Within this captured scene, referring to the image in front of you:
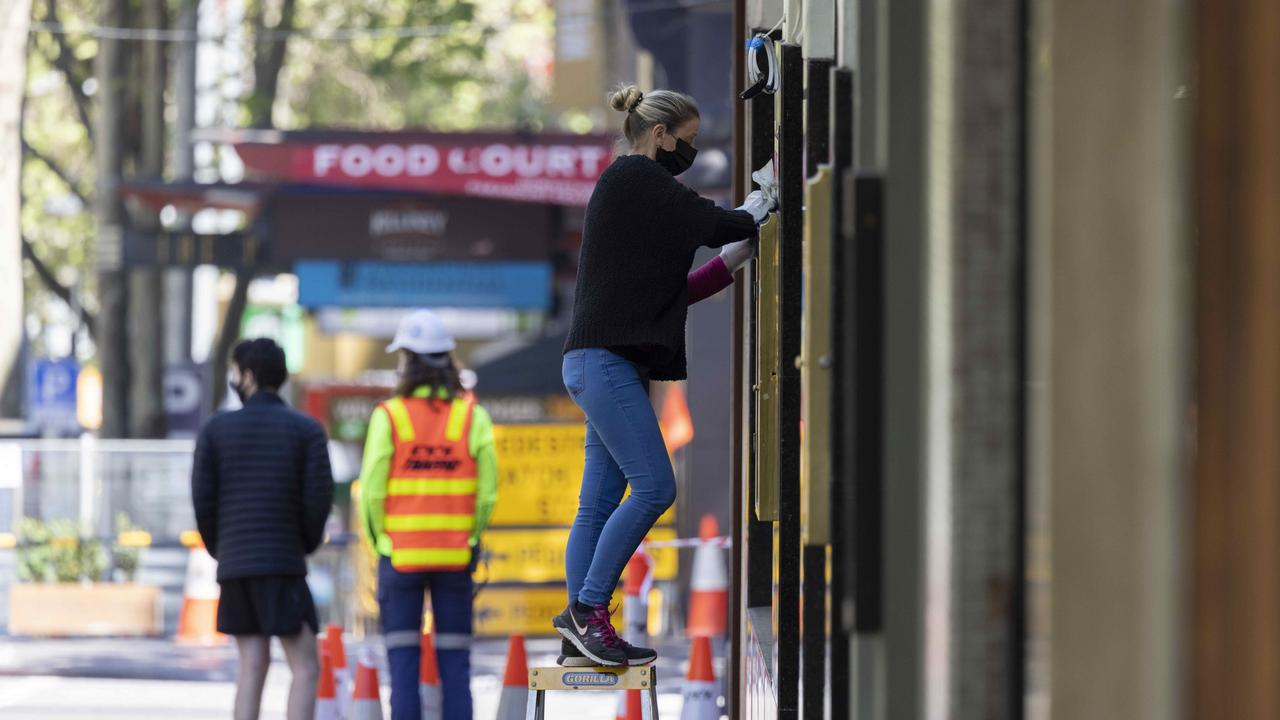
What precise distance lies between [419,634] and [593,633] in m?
3.03

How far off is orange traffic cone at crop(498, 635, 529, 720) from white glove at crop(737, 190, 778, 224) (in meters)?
3.13

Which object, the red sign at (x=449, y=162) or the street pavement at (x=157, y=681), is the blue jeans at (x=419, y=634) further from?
the red sign at (x=449, y=162)

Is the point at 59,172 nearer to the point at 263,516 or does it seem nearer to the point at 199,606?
the point at 199,606

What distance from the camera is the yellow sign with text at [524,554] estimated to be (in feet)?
42.3

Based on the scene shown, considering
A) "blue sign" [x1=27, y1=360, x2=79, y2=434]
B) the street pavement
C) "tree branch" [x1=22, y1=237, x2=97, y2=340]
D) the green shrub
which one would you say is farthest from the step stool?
"tree branch" [x1=22, y1=237, x2=97, y2=340]

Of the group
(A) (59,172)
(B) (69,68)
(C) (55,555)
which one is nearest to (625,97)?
(C) (55,555)

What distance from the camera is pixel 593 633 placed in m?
5.33

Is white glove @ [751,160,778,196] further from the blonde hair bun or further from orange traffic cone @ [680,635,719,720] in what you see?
orange traffic cone @ [680,635,719,720]

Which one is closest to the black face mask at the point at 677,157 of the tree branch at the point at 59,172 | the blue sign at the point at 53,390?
the blue sign at the point at 53,390

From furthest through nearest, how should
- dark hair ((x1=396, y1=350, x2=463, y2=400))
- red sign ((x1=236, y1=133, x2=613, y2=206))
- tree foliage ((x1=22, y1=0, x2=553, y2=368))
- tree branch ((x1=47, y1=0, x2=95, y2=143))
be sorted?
1. tree branch ((x1=47, y1=0, x2=95, y2=143))
2. tree foliage ((x1=22, y1=0, x2=553, y2=368))
3. red sign ((x1=236, y1=133, x2=613, y2=206))
4. dark hair ((x1=396, y1=350, x2=463, y2=400))

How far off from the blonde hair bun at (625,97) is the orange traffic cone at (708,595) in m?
7.61

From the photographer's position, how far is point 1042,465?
8.84ft

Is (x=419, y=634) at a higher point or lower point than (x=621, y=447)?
lower

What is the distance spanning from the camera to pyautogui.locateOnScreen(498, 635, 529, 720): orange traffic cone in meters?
7.82
